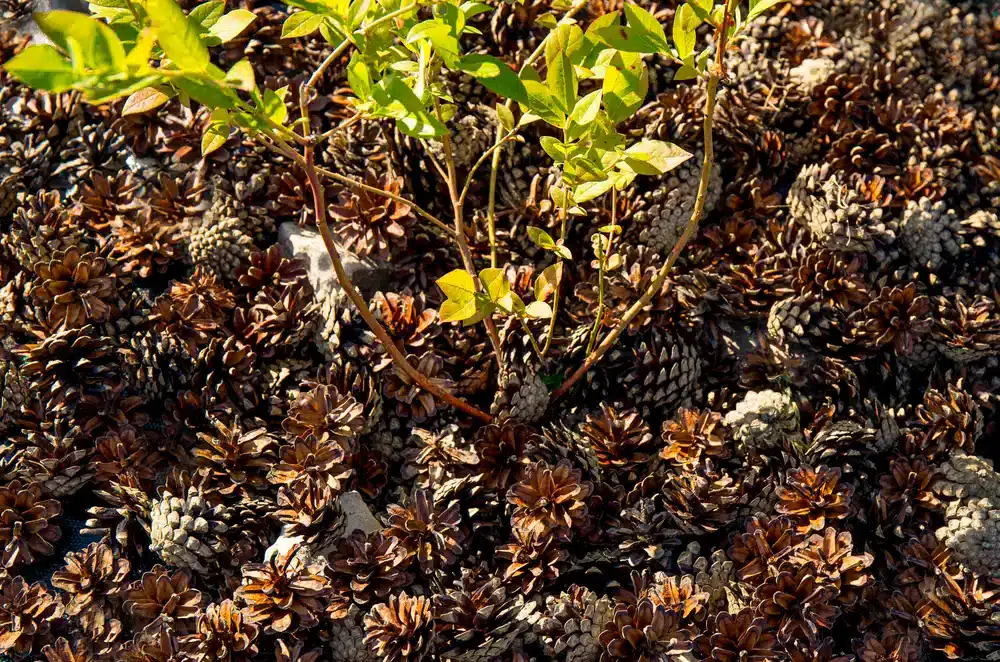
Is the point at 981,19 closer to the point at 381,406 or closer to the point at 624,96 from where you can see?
the point at 624,96

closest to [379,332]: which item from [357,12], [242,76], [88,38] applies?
[357,12]

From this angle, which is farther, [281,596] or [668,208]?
[668,208]

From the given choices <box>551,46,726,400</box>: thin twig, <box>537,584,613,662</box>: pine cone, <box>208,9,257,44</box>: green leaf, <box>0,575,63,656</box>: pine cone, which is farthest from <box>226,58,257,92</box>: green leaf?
<box>0,575,63,656</box>: pine cone

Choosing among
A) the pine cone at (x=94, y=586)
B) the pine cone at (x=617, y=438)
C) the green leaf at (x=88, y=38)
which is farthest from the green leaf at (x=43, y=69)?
the pine cone at (x=617, y=438)

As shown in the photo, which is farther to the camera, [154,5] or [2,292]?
[2,292]

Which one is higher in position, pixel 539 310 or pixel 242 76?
pixel 242 76

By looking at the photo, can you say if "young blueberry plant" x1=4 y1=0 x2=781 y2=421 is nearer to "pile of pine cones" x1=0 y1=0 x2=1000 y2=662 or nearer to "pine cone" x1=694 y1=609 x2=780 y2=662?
"pile of pine cones" x1=0 y1=0 x2=1000 y2=662

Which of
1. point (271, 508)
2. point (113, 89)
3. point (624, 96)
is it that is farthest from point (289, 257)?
point (113, 89)

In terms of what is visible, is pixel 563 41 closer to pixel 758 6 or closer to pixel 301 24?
pixel 758 6

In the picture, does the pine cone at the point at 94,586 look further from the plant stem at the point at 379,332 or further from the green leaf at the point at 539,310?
the green leaf at the point at 539,310
